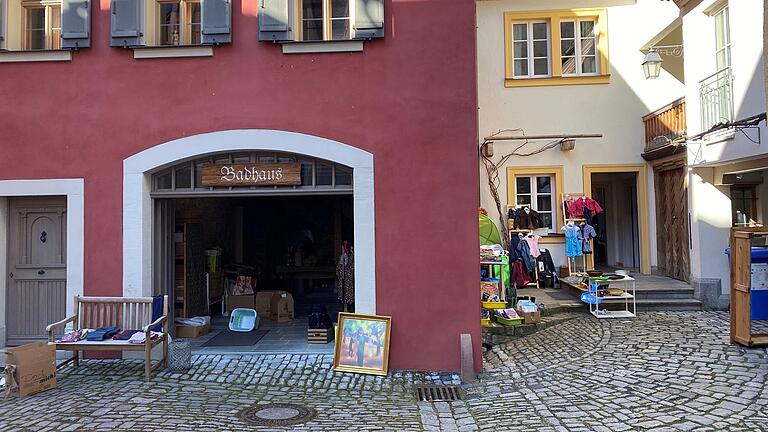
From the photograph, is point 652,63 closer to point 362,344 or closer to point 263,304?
point 362,344

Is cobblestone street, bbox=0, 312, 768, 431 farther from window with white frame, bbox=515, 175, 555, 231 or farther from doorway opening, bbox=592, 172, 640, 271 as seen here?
doorway opening, bbox=592, 172, 640, 271

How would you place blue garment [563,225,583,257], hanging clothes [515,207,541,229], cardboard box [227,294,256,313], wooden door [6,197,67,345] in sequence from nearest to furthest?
wooden door [6,197,67,345] → cardboard box [227,294,256,313] → blue garment [563,225,583,257] → hanging clothes [515,207,541,229]

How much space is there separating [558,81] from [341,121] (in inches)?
297

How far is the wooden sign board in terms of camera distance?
22.8 ft

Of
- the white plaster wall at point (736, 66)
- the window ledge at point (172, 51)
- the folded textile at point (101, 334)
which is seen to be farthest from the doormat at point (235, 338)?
the white plaster wall at point (736, 66)

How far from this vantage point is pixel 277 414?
207 inches

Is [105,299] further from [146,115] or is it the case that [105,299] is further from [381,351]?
[381,351]

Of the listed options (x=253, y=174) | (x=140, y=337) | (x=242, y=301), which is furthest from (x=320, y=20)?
(x=242, y=301)

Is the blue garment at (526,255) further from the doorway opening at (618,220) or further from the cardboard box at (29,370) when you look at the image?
the cardboard box at (29,370)

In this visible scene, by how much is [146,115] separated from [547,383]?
19.8ft

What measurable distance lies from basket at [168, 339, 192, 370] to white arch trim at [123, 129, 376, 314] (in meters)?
0.92

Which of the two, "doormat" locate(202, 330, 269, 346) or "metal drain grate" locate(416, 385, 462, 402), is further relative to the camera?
"doormat" locate(202, 330, 269, 346)

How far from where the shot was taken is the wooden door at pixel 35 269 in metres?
7.45

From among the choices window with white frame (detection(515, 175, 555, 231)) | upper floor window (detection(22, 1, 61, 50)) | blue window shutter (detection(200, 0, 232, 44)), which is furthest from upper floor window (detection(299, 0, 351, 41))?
window with white frame (detection(515, 175, 555, 231))
